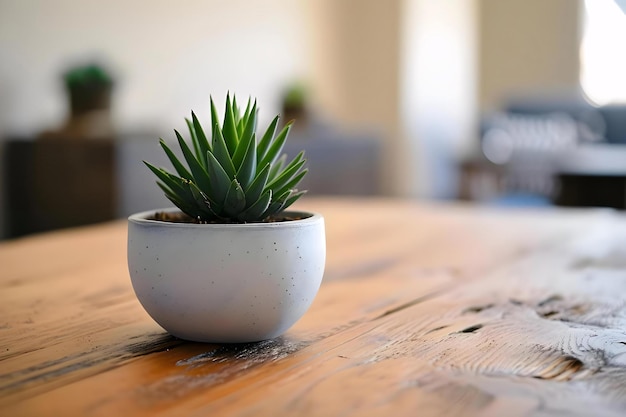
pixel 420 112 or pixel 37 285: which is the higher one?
pixel 420 112

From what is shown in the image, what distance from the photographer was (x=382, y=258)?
1122 mm

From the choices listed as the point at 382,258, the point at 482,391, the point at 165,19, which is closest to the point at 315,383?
the point at 482,391

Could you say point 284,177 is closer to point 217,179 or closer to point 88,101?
point 217,179

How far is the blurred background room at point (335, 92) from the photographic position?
9.18ft

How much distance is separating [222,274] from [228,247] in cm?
2

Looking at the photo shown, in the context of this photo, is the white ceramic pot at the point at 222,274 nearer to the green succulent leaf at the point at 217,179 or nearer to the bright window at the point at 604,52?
the green succulent leaf at the point at 217,179

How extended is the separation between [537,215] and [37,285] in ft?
3.58

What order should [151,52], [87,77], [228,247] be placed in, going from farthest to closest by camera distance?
[151,52] < [87,77] < [228,247]

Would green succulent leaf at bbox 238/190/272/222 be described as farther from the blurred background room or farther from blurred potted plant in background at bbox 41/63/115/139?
blurred potted plant in background at bbox 41/63/115/139

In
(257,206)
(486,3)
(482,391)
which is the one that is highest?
(486,3)

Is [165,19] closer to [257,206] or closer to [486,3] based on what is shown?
[257,206]

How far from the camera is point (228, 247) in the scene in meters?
0.59

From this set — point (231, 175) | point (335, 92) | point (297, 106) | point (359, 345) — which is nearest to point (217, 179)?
point (231, 175)

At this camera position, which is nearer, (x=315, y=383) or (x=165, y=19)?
(x=315, y=383)
